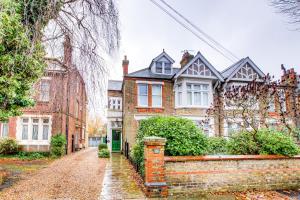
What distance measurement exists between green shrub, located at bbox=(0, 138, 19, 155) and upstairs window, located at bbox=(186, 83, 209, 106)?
44.7 ft

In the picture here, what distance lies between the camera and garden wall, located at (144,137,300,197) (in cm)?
615

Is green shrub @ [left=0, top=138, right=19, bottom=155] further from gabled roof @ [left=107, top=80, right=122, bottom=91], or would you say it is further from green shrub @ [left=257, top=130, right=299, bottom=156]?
green shrub @ [left=257, top=130, right=299, bottom=156]

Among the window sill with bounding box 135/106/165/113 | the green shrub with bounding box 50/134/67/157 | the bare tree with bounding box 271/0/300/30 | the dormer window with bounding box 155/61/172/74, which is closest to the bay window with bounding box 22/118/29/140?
the green shrub with bounding box 50/134/67/157

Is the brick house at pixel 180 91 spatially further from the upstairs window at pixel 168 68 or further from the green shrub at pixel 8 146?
the green shrub at pixel 8 146

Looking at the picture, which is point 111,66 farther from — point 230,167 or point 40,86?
point 230,167

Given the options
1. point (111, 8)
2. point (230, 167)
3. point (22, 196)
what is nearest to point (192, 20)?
point (111, 8)

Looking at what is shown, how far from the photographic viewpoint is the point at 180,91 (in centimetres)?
1772

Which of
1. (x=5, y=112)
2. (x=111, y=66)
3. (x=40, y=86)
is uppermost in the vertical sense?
(x=111, y=66)

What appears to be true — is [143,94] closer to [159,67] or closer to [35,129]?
[159,67]

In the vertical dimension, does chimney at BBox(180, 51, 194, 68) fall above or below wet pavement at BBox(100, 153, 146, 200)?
above

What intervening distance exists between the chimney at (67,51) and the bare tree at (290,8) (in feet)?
20.0

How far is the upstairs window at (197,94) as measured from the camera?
17.6 m

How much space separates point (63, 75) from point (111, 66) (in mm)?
1885

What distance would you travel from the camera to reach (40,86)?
25.6 feet
